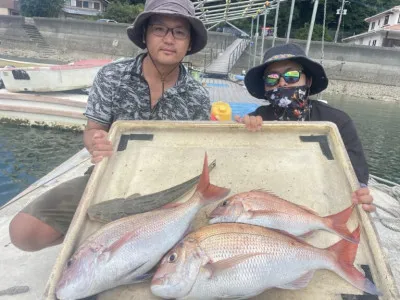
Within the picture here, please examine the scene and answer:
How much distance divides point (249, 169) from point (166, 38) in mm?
1310

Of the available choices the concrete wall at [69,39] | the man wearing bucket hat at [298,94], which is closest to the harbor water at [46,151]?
the man wearing bucket hat at [298,94]

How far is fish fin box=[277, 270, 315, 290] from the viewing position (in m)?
1.62

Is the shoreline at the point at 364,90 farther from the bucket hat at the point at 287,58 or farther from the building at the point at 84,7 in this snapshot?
the building at the point at 84,7

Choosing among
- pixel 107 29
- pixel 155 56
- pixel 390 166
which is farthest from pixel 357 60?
pixel 155 56

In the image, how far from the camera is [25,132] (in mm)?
11641

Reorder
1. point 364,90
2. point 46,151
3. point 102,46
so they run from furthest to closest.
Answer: point 102,46
point 364,90
point 46,151

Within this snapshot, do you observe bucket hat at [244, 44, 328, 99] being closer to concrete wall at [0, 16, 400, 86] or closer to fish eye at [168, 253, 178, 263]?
fish eye at [168, 253, 178, 263]

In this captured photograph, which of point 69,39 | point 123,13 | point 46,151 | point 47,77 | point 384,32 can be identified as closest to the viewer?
point 46,151

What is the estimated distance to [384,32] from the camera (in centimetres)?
3731

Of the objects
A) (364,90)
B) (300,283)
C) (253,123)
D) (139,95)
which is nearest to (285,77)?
(253,123)

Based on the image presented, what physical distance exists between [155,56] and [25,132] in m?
10.5

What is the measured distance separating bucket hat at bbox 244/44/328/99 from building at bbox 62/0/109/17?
2127 inches

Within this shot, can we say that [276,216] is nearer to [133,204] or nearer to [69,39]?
[133,204]

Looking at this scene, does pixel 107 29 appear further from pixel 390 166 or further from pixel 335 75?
pixel 390 166
